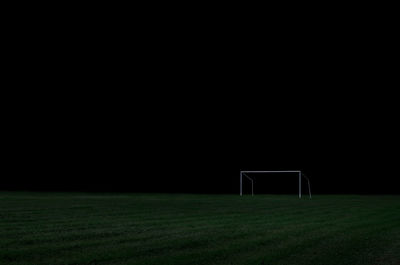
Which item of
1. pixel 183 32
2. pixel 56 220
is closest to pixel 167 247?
pixel 56 220

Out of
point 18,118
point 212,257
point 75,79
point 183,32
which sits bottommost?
point 212,257

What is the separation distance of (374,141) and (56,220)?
20398 mm

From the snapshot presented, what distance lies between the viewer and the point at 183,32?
86.6 feet

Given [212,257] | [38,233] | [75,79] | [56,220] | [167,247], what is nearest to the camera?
[212,257]

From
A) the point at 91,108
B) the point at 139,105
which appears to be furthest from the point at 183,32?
the point at 91,108

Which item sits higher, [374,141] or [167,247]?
[374,141]

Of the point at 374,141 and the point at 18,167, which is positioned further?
the point at 18,167

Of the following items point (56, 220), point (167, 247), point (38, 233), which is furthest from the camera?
point (56, 220)

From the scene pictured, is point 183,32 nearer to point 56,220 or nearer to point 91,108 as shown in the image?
point 91,108

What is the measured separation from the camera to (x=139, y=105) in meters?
27.9

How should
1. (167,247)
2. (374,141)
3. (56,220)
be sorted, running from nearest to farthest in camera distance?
1. (167,247)
2. (56,220)
3. (374,141)

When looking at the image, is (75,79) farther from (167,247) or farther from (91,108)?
(167,247)

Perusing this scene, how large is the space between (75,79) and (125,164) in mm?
5031

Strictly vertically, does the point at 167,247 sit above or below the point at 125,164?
below
